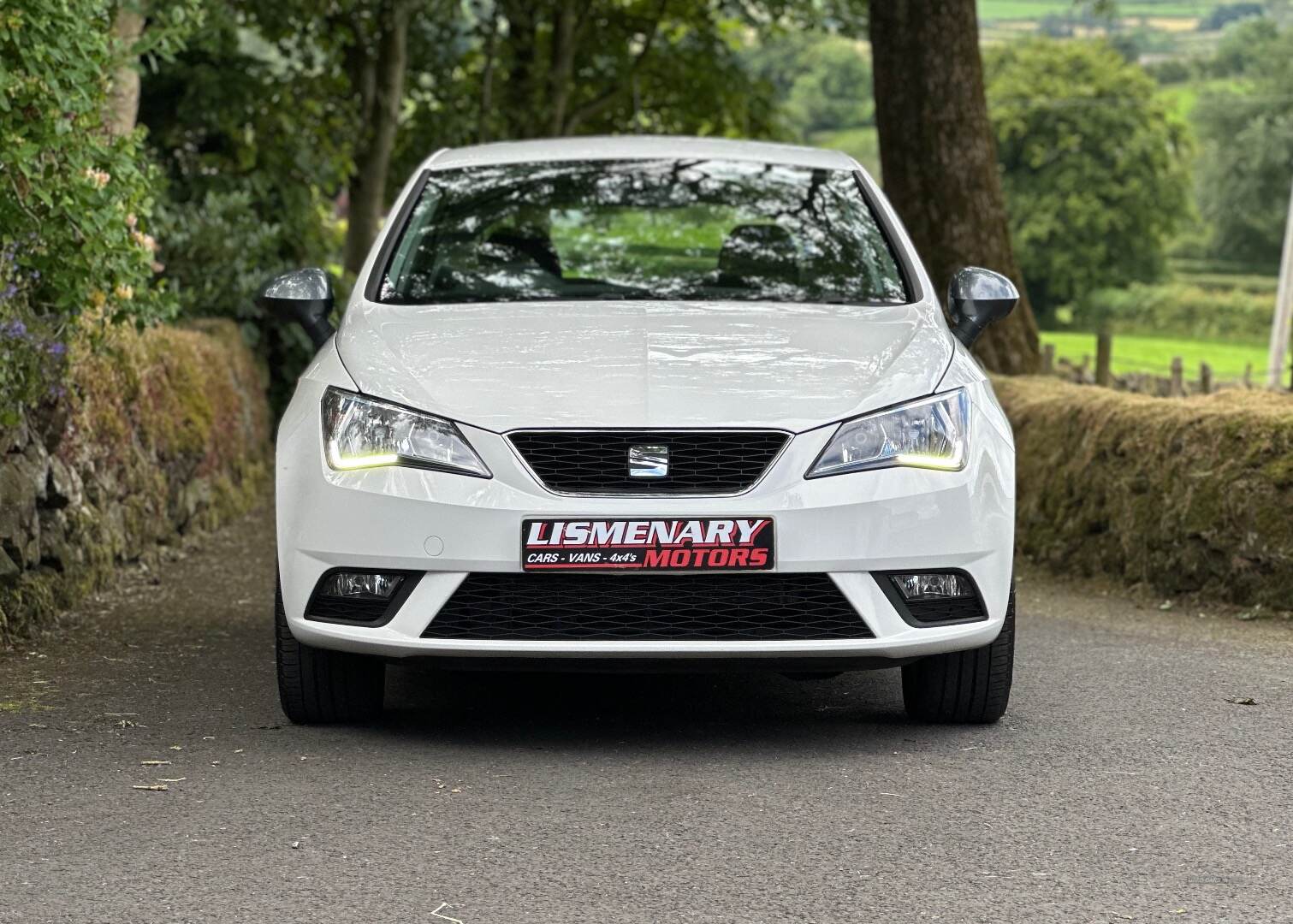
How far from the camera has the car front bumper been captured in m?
5.07

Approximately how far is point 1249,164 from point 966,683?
10434 centimetres

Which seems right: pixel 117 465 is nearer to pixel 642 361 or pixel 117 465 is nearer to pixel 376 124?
pixel 642 361

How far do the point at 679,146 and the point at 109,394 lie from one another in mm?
3090

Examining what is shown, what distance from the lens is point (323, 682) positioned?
18.3 ft

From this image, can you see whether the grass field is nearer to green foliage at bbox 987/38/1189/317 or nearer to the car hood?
green foliage at bbox 987/38/1189/317

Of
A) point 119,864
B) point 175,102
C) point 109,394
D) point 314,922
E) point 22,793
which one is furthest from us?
point 175,102

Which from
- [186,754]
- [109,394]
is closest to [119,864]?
[186,754]

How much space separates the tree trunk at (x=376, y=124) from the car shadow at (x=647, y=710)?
14868 mm

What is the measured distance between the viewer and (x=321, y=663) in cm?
555

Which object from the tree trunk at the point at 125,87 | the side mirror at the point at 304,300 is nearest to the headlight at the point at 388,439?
the side mirror at the point at 304,300

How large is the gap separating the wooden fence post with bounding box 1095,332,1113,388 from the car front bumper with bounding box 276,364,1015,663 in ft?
56.9

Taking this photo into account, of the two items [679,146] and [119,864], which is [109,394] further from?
[119,864]

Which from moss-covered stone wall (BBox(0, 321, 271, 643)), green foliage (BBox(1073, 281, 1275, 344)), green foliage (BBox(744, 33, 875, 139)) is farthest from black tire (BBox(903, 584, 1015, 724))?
green foliage (BBox(744, 33, 875, 139))

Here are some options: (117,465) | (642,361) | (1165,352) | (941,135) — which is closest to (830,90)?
(1165,352)
